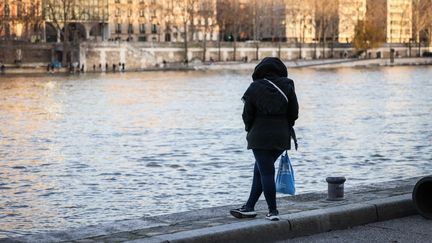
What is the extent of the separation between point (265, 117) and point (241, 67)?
122m

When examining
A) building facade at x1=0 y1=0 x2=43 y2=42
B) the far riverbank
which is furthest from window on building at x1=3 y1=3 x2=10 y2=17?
the far riverbank

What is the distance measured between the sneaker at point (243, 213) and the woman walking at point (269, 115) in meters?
0.01

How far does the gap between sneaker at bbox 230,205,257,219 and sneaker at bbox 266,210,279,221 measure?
0.24 meters

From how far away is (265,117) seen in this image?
469 inches

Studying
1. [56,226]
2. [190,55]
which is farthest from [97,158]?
[190,55]

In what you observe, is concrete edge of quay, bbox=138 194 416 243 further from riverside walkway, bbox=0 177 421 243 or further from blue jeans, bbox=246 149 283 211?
blue jeans, bbox=246 149 283 211

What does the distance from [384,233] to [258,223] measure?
1581 mm

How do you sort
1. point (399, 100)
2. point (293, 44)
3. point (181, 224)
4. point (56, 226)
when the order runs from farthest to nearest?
point (293, 44) → point (399, 100) → point (56, 226) → point (181, 224)

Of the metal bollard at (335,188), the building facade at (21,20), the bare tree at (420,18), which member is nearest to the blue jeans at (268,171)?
the metal bollard at (335,188)

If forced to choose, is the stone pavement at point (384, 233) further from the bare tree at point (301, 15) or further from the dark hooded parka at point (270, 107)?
the bare tree at point (301, 15)

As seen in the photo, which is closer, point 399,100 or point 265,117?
point 265,117

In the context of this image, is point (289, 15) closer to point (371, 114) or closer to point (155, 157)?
point (371, 114)

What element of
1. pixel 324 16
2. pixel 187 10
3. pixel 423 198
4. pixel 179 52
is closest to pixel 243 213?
pixel 423 198

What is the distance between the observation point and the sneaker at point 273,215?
38.3ft
